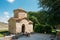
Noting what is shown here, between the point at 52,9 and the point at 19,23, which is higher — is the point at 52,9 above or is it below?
above

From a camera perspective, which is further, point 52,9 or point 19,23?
point 19,23

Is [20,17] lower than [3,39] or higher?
higher

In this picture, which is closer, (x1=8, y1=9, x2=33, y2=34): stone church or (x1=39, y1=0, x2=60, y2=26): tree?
(x1=39, y1=0, x2=60, y2=26): tree

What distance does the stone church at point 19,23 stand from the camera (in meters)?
30.9

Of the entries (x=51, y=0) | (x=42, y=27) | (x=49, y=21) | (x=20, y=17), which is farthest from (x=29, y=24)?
(x=51, y=0)

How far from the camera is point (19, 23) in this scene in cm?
3119

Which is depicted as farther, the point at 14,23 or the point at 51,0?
the point at 14,23

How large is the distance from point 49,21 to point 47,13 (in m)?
1.37

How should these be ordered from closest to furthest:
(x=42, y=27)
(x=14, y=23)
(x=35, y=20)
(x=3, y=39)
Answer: (x=3, y=39) → (x=42, y=27) → (x=14, y=23) → (x=35, y=20)

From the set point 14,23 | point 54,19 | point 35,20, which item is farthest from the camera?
point 35,20

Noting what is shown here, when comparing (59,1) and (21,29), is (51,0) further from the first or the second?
(21,29)

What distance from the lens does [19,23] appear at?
102ft

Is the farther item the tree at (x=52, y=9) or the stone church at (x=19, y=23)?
the stone church at (x=19, y=23)

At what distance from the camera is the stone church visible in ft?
101
